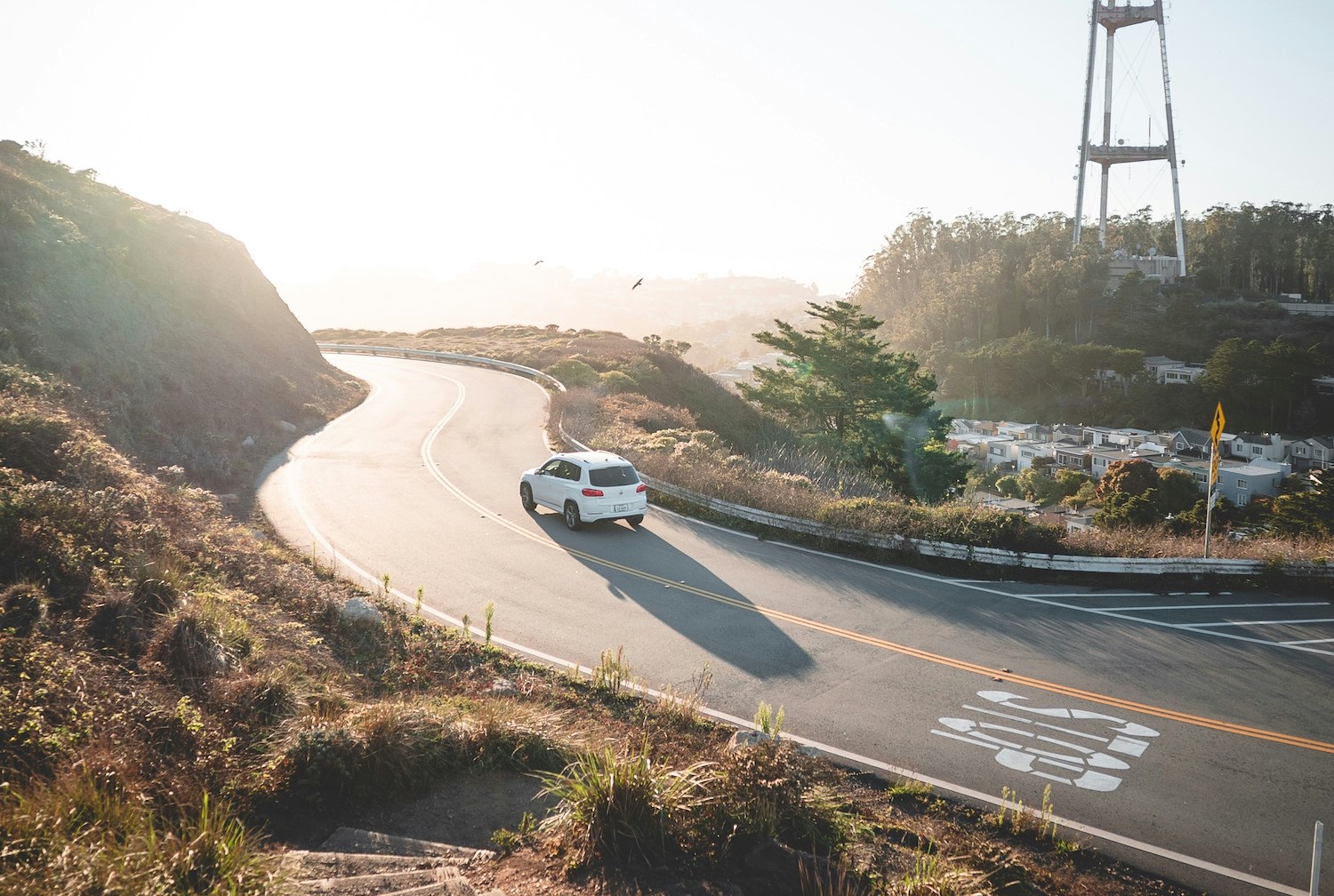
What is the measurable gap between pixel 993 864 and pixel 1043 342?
316ft

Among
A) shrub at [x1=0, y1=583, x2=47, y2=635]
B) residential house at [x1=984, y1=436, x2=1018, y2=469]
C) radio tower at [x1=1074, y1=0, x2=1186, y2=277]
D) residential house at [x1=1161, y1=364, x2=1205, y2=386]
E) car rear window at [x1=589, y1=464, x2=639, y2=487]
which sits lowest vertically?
residential house at [x1=984, y1=436, x2=1018, y2=469]

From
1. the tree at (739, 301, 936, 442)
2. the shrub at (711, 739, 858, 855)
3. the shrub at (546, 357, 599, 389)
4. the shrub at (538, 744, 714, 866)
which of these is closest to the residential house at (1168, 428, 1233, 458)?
the tree at (739, 301, 936, 442)

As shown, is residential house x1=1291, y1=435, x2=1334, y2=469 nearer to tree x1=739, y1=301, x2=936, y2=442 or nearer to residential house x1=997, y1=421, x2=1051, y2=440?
residential house x1=997, y1=421, x2=1051, y2=440

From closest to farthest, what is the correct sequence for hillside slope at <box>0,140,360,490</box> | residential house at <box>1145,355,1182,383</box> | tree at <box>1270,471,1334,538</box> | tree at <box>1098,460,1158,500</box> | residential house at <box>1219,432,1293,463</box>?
hillside slope at <box>0,140,360,490</box>
tree at <box>1270,471,1334,538</box>
tree at <box>1098,460,1158,500</box>
residential house at <box>1219,432,1293,463</box>
residential house at <box>1145,355,1182,383</box>

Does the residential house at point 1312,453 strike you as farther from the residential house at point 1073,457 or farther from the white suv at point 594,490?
the white suv at point 594,490

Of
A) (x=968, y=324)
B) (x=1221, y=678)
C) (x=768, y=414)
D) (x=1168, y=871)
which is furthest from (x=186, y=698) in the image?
(x=968, y=324)

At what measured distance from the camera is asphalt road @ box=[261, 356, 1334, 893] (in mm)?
7957

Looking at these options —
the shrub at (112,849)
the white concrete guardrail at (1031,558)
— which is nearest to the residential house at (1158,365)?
the white concrete guardrail at (1031,558)

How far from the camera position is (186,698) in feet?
23.3

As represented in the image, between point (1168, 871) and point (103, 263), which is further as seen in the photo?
point (103, 263)

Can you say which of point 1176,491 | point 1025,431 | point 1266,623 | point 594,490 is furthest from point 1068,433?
point 594,490

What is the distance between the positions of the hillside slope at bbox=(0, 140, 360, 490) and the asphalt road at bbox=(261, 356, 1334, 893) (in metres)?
4.67

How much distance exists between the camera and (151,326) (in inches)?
1022

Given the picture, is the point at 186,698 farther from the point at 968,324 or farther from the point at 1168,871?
the point at 968,324
